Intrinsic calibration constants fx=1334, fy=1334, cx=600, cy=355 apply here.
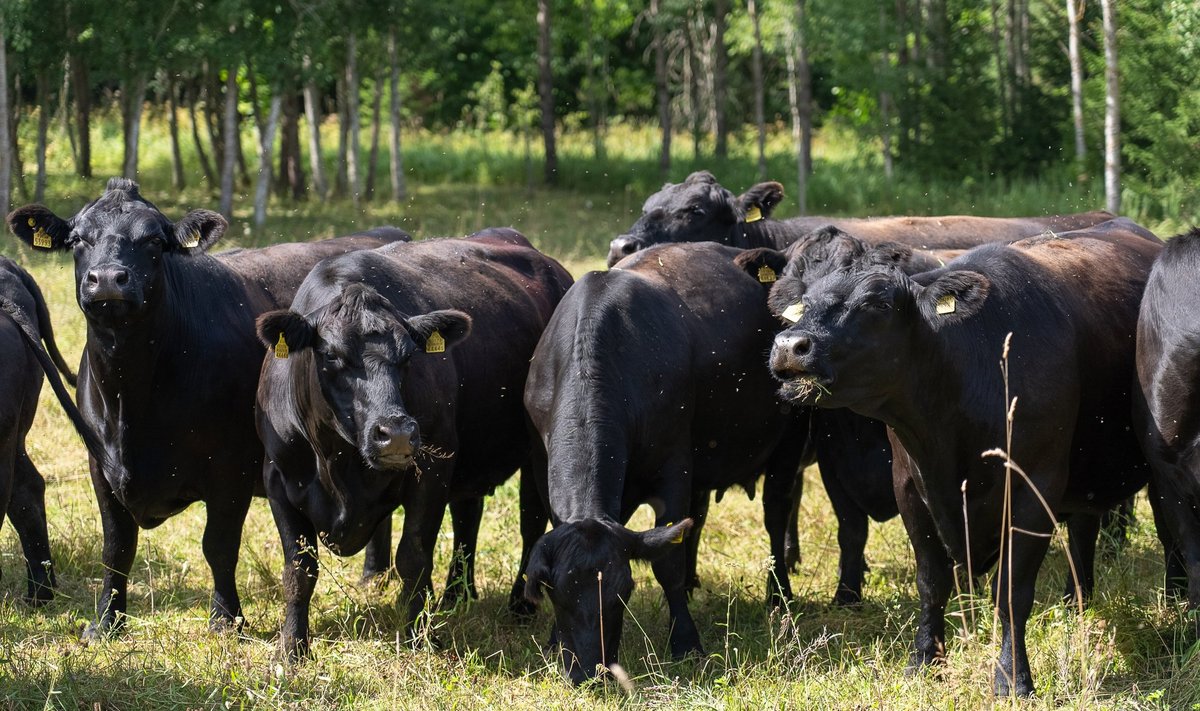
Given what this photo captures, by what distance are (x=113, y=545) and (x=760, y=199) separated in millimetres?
6118

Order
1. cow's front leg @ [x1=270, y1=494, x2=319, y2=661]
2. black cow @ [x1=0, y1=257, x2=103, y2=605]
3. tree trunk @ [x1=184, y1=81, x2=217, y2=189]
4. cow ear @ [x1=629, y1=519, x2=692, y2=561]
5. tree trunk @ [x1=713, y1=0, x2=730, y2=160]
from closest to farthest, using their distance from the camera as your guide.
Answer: cow ear @ [x1=629, y1=519, x2=692, y2=561]
black cow @ [x1=0, y1=257, x2=103, y2=605]
cow's front leg @ [x1=270, y1=494, x2=319, y2=661]
tree trunk @ [x1=713, y1=0, x2=730, y2=160]
tree trunk @ [x1=184, y1=81, x2=217, y2=189]

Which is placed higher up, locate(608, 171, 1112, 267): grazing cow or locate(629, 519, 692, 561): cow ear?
locate(608, 171, 1112, 267): grazing cow

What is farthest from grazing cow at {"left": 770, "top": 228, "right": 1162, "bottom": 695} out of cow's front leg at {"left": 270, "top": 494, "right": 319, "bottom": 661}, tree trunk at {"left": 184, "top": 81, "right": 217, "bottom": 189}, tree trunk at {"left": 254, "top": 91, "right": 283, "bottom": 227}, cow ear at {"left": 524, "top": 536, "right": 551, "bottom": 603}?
tree trunk at {"left": 184, "top": 81, "right": 217, "bottom": 189}

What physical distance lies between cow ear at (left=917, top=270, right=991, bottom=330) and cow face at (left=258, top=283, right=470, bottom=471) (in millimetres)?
2176

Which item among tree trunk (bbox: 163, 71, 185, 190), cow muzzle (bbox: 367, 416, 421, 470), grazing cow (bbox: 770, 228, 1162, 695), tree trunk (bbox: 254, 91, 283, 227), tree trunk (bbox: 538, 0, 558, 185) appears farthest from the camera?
tree trunk (bbox: 538, 0, 558, 185)

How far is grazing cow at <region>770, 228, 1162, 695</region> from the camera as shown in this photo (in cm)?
560

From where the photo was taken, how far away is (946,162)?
28.2 meters

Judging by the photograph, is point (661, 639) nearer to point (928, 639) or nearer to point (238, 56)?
point (928, 639)

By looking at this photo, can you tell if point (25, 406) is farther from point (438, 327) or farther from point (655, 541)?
point (655, 541)

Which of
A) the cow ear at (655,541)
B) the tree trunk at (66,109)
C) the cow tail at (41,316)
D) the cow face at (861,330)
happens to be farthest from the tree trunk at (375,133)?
the cow face at (861,330)

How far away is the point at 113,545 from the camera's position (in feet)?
24.0

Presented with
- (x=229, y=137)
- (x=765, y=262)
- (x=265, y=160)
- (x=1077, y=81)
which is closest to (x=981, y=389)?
(x=765, y=262)

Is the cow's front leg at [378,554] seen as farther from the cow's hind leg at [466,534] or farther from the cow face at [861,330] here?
the cow face at [861,330]

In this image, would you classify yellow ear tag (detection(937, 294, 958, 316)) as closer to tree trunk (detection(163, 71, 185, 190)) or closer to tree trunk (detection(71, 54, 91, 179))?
tree trunk (detection(71, 54, 91, 179))
